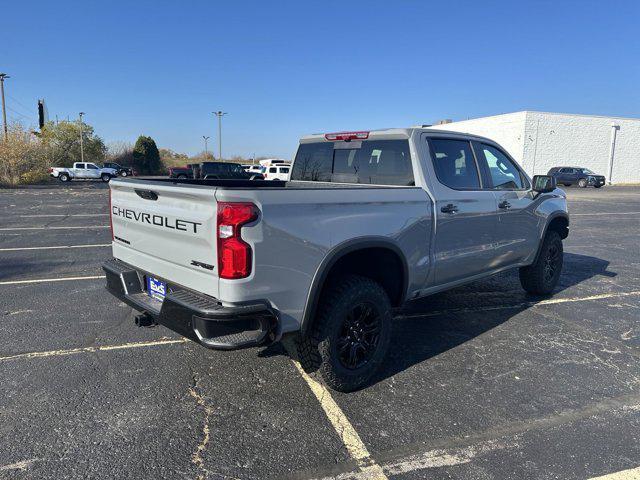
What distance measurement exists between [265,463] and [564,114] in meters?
45.3

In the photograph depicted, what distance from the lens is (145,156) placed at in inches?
2101

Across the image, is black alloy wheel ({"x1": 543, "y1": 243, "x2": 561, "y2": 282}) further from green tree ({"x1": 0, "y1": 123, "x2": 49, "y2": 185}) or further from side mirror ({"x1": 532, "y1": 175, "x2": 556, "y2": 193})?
green tree ({"x1": 0, "y1": 123, "x2": 49, "y2": 185})

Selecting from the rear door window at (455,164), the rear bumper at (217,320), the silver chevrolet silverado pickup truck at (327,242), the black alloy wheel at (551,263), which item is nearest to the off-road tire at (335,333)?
the silver chevrolet silverado pickup truck at (327,242)

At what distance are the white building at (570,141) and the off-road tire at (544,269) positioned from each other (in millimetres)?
36133

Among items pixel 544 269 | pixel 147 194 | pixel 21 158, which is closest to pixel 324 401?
pixel 147 194

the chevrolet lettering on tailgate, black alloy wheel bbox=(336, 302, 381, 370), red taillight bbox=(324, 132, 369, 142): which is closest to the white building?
red taillight bbox=(324, 132, 369, 142)

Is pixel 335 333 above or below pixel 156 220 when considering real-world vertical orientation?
below

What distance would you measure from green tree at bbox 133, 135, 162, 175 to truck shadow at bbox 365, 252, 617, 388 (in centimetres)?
5288

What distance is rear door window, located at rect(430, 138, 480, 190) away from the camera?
13.6ft

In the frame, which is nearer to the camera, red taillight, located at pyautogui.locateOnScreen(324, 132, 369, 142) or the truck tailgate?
the truck tailgate

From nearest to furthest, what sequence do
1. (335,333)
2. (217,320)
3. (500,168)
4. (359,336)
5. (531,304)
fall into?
(217,320) → (335,333) → (359,336) → (500,168) → (531,304)

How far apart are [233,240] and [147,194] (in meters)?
1.07

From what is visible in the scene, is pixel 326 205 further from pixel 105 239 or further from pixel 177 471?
pixel 105 239

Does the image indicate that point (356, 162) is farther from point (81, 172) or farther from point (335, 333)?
point (81, 172)
